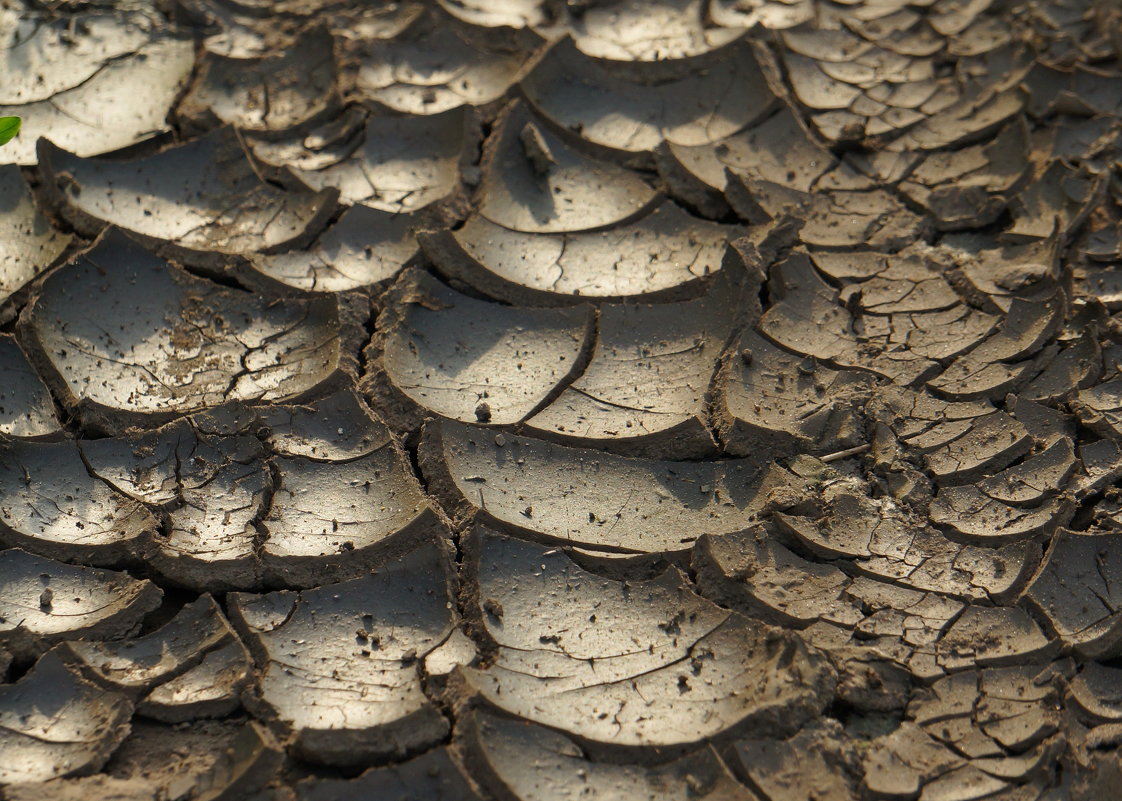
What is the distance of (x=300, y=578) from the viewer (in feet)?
5.75

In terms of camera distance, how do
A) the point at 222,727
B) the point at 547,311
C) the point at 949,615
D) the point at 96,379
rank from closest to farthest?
the point at 222,727
the point at 949,615
the point at 96,379
the point at 547,311

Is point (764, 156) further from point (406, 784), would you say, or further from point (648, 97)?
point (406, 784)

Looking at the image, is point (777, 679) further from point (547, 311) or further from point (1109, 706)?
point (547, 311)

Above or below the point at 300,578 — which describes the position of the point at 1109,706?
below

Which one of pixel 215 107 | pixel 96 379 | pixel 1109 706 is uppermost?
pixel 215 107

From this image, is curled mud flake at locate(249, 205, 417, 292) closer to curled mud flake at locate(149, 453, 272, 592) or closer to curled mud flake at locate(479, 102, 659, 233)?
curled mud flake at locate(479, 102, 659, 233)

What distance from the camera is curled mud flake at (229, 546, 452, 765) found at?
1.57 m

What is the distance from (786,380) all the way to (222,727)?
1.05 m

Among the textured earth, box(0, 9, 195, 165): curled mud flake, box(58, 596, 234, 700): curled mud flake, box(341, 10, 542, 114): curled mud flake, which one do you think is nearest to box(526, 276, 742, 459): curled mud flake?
the textured earth

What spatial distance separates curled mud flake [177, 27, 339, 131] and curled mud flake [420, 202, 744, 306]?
0.52 meters

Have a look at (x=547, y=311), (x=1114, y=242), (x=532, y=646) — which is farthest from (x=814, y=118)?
(x=532, y=646)

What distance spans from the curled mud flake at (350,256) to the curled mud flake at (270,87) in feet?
1.14

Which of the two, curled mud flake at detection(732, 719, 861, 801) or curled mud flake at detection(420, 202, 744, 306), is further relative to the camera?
curled mud flake at detection(420, 202, 744, 306)

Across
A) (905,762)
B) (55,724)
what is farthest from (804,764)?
(55,724)
